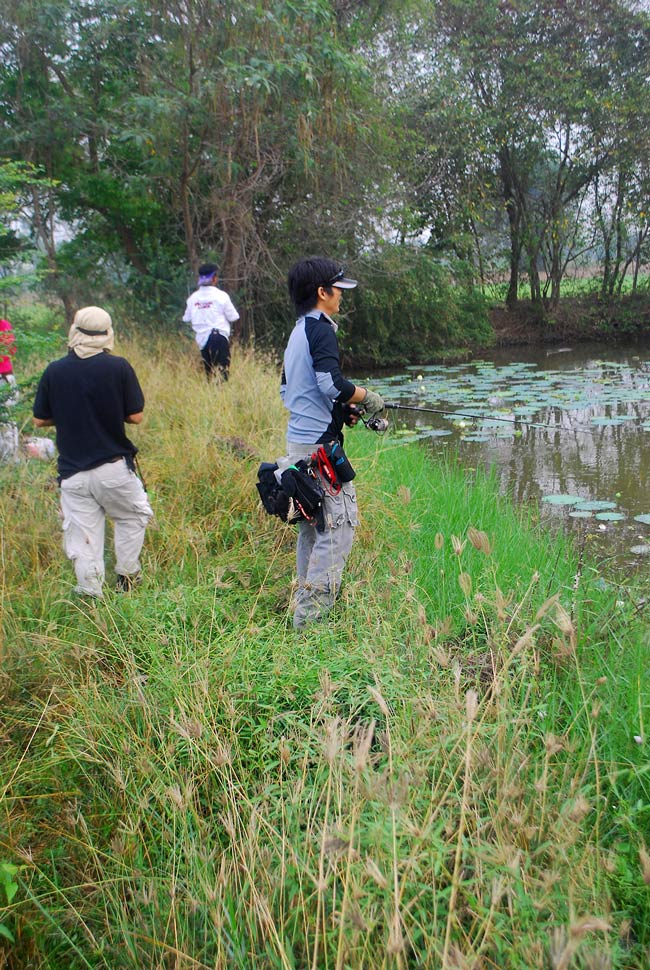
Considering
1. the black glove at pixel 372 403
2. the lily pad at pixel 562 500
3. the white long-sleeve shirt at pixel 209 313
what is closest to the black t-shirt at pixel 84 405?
the black glove at pixel 372 403

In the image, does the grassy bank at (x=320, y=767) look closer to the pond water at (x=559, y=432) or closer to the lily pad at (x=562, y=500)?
the pond water at (x=559, y=432)

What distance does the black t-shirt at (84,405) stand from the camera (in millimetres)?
3773

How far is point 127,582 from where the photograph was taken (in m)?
3.91

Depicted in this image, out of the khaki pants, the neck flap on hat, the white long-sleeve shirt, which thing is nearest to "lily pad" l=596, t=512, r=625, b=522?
the khaki pants

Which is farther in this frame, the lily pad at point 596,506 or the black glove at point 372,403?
the lily pad at point 596,506

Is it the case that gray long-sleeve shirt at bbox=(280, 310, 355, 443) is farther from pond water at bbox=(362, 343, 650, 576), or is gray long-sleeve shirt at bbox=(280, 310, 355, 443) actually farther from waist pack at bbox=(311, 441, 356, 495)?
pond water at bbox=(362, 343, 650, 576)

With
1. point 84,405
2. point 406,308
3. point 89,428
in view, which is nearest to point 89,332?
point 84,405

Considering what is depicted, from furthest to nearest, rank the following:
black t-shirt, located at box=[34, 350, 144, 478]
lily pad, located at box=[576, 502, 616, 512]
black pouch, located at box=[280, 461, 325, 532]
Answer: lily pad, located at box=[576, 502, 616, 512]
black t-shirt, located at box=[34, 350, 144, 478]
black pouch, located at box=[280, 461, 325, 532]

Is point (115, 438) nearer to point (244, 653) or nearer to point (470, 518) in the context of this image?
point (244, 653)

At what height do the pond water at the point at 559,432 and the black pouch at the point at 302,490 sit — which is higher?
the black pouch at the point at 302,490

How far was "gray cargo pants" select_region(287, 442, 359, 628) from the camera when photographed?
3320mm

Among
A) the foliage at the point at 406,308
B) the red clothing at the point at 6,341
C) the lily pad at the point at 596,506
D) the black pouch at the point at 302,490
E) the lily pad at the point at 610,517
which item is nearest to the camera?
the black pouch at the point at 302,490

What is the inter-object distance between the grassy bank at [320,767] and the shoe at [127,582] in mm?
148

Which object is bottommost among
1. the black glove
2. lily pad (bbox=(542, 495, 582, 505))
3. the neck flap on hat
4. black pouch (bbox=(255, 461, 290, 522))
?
lily pad (bbox=(542, 495, 582, 505))
